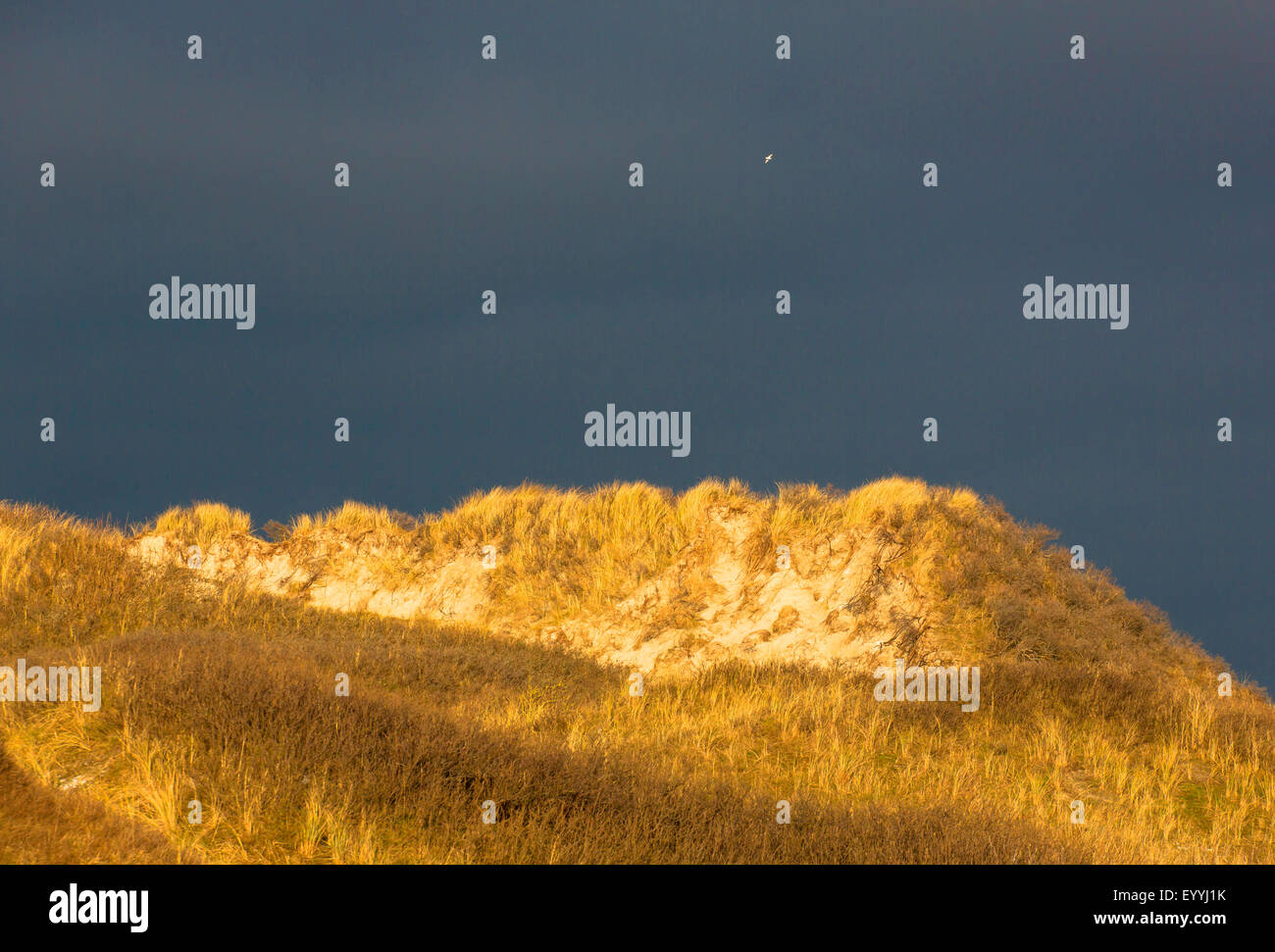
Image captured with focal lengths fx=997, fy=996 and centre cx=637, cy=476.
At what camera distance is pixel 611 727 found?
16.2 m

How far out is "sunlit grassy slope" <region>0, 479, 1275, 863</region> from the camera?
33.0 feet

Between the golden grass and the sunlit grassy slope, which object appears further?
the golden grass

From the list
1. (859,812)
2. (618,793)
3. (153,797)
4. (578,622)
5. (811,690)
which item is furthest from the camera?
(578,622)

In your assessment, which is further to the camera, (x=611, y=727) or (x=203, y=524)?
(x=203, y=524)

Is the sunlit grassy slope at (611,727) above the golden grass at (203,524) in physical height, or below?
below

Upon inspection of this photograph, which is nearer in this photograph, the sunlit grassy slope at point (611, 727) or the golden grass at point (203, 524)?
the sunlit grassy slope at point (611, 727)

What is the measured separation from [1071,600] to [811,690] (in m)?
8.16

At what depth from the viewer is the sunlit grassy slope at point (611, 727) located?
33.0ft

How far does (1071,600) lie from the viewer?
22656mm

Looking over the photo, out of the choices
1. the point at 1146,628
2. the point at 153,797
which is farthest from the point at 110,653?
the point at 1146,628

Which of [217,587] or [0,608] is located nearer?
[0,608]

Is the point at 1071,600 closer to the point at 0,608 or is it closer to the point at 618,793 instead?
the point at 618,793

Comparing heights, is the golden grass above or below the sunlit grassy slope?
above
